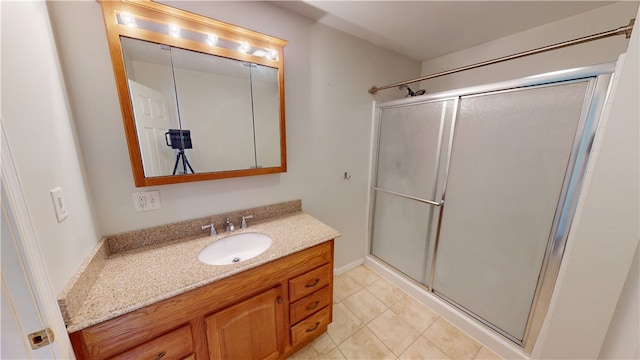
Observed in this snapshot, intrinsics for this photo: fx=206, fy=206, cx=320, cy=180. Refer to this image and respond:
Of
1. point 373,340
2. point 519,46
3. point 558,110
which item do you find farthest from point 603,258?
point 519,46

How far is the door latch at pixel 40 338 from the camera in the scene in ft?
1.92

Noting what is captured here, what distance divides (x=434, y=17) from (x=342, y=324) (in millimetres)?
2346

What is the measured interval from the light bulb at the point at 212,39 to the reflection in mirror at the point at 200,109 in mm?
69

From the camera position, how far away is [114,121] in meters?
1.00

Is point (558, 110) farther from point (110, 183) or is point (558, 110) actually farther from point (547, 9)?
point (110, 183)

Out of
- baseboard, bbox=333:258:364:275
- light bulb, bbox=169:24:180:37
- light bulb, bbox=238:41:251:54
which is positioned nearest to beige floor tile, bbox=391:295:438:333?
baseboard, bbox=333:258:364:275

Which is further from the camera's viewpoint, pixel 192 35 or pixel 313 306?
pixel 313 306

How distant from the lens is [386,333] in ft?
4.98

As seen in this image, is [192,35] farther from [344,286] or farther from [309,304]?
[344,286]

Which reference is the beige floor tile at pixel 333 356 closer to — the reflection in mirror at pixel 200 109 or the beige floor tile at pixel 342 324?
the beige floor tile at pixel 342 324

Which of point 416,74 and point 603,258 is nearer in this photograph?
point 603,258

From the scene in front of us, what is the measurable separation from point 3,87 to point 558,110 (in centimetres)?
215

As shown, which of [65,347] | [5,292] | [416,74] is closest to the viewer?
[5,292]

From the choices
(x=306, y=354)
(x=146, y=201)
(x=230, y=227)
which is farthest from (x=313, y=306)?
(x=146, y=201)
